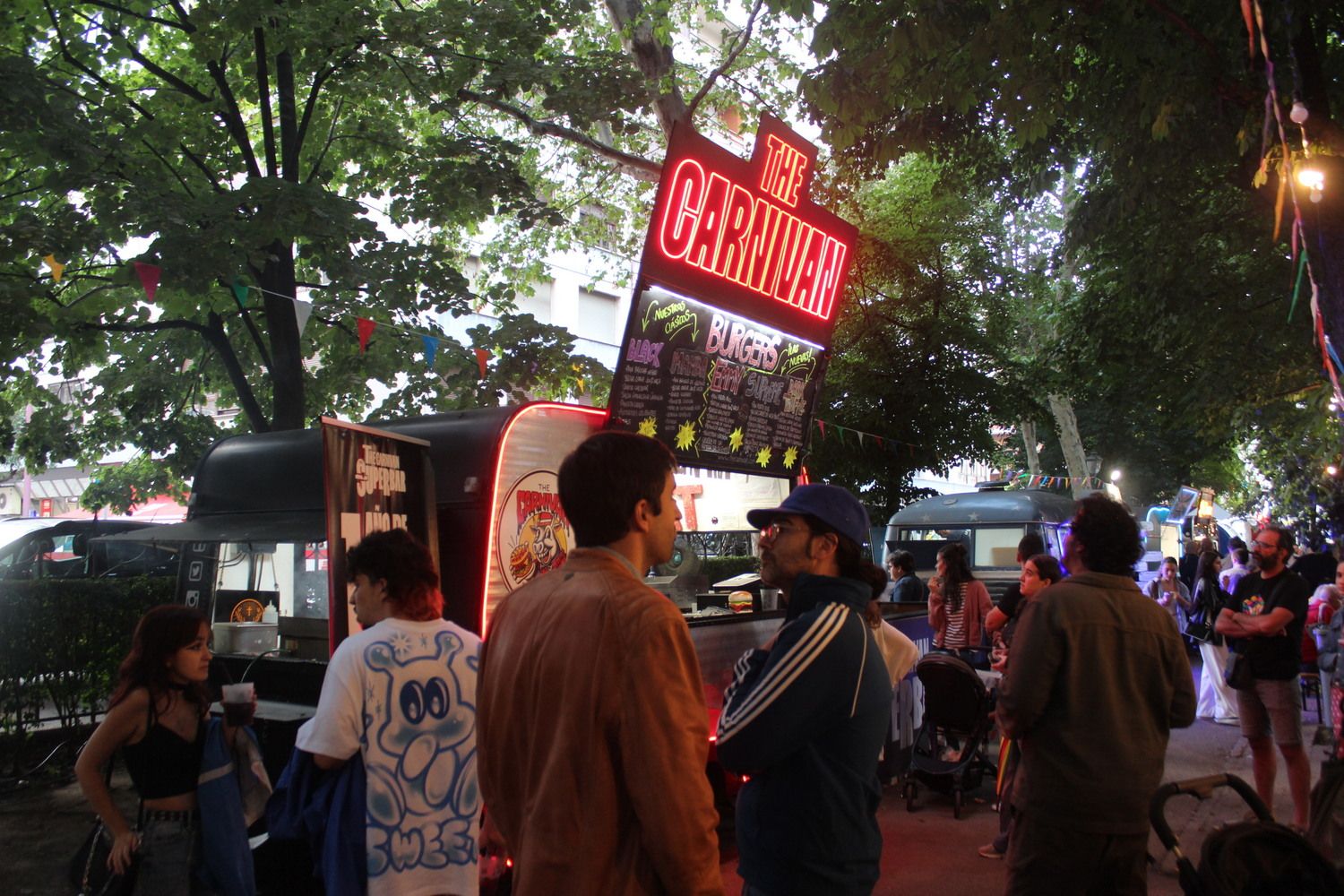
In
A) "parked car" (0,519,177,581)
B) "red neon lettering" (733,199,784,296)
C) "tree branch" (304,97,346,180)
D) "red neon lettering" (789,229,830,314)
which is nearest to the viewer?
"red neon lettering" (733,199,784,296)

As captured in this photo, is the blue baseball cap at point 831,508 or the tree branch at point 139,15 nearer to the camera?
the blue baseball cap at point 831,508

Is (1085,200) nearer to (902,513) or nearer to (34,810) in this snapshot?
(902,513)

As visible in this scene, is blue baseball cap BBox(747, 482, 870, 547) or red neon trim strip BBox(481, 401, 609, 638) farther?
red neon trim strip BBox(481, 401, 609, 638)

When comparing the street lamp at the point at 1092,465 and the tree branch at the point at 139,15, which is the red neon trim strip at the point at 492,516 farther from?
the street lamp at the point at 1092,465

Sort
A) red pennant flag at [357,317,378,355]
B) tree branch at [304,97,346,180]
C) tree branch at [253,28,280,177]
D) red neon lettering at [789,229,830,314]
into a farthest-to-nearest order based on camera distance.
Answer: tree branch at [304,97,346,180] → tree branch at [253,28,280,177] → red pennant flag at [357,317,378,355] → red neon lettering at [789,229,830,314]

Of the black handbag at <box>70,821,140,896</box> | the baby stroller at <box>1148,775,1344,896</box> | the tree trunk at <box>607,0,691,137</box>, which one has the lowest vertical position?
the black handbag at <box>70,821,140,896</box>

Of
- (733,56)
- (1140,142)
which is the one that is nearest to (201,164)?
(733,56)

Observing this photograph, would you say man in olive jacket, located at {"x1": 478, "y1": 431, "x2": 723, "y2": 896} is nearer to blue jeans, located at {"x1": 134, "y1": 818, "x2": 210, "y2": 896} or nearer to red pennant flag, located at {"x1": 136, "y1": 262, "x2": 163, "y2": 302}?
blue jeans, located at {"x1": 134, "y1": 818, "x2": 210, "y2": 896}

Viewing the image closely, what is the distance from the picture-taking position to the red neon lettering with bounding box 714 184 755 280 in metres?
7.53

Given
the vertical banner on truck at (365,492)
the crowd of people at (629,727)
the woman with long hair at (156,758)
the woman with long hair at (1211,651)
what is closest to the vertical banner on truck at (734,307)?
the vertical banner on truck at (365,492)

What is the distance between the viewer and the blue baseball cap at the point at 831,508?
9.57ft

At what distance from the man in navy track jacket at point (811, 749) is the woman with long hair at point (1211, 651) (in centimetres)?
893

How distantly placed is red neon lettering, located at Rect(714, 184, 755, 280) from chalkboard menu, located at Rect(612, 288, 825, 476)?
350 mm

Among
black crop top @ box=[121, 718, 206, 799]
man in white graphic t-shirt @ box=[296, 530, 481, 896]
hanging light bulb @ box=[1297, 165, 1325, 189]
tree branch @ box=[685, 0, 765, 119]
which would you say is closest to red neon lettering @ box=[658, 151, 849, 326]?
hanging light bulb @ box=[1297, 165, 1325, 189]
